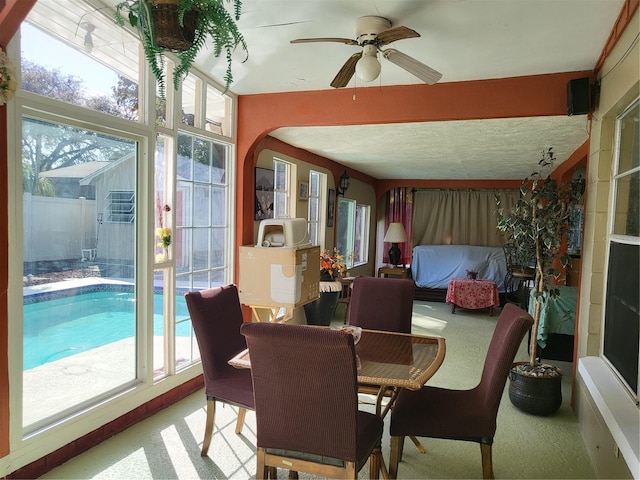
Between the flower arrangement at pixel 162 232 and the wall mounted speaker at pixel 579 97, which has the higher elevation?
the wall mounted speaker at pixel 579 97

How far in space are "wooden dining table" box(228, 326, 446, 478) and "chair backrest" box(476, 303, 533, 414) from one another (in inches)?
9.7

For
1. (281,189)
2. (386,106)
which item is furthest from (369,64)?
(281,189)

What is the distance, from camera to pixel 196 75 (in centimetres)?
315

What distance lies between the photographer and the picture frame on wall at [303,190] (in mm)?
4995

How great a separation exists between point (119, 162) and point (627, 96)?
9.12 ft

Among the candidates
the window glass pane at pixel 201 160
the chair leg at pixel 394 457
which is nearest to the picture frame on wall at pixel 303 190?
the window glass pane at pixel 201 160

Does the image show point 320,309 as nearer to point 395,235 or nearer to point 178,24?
point 395,235

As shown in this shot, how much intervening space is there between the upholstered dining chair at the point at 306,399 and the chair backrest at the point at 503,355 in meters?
0.64

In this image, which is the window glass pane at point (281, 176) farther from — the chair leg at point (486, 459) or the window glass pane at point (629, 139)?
the chair leg at point (486, 459)

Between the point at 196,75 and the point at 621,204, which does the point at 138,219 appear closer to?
the point at 196,75

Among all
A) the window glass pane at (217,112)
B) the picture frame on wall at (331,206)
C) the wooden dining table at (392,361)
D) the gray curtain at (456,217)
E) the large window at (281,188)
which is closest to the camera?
the wooden dining table at (392,361)

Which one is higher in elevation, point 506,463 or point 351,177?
point 351,177

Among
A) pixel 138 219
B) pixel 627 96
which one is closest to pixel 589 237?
pixel 627 96

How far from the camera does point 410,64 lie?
7.11ft
